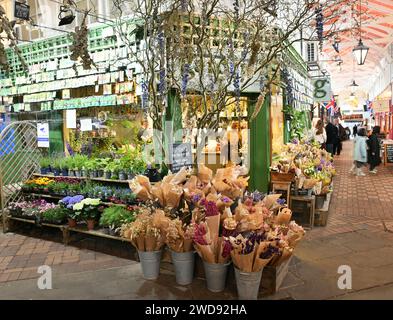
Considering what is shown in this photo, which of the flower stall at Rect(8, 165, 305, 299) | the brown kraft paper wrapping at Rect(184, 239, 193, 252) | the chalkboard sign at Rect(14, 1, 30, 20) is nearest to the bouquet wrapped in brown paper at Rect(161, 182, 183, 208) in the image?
the flower stall at Rect(8, 165, 305, 299)

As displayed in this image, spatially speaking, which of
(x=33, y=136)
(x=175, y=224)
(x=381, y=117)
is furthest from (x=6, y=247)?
(x=381, y=117)

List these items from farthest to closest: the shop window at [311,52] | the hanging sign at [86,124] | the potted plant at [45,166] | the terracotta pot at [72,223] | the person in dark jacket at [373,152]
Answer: the shop window at [311,52]
the person in dark jacket at [373,152]
the hanging sign at [86,124]
the potted plant at [45,166]
the terracotta pot at [72,223]

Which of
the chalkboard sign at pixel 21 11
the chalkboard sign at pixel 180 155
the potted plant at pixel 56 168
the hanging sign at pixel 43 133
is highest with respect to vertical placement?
the chalkboard sign at pixel 21 11

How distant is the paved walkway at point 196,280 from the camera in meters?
3.91

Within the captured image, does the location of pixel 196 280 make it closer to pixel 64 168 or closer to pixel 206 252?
pixel 206 252

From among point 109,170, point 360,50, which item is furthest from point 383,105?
point 109,170

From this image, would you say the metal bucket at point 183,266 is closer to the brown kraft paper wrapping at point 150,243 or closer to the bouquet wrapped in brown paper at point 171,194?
the brown kraft paper wrapping at point 150,243

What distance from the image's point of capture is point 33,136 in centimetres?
715

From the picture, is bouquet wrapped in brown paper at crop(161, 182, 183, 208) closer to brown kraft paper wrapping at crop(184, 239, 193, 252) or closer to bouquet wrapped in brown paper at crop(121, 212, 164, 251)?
bouquet wrapped in brown paper at crop(121, 212, 164, 251)

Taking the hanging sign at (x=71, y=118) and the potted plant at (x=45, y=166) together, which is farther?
the hanging sign at (x=71, y=118)

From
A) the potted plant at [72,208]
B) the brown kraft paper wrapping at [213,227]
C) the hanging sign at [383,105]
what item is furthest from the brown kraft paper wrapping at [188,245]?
the hanging sign at [383,105]

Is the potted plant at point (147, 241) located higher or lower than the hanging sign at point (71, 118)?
lower

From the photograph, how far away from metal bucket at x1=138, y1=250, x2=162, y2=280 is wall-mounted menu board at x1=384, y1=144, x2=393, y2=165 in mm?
12564

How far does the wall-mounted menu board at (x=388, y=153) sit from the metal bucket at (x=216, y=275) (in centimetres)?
1239
